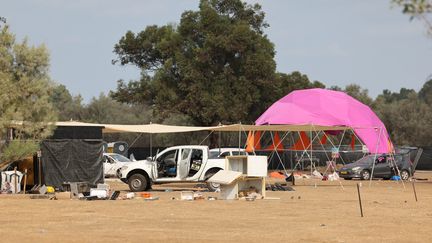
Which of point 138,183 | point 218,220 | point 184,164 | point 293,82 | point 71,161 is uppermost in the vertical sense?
point 293,82

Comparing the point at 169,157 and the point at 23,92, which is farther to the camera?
the point at 169,157

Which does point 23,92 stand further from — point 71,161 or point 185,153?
point 185,153

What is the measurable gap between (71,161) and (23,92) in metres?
5.97

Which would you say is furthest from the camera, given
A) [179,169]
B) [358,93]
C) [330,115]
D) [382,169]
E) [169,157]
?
[358,93]

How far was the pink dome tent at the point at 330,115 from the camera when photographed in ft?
129

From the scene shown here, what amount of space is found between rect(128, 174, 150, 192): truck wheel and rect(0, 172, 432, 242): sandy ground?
5327 millimetres

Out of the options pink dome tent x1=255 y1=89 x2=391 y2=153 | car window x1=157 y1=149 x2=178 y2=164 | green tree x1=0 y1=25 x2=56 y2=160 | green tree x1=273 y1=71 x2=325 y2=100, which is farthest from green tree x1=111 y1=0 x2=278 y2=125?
green tree x1=0 y1=25 x2=56 y2=160

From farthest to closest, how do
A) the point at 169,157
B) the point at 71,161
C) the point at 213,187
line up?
the point at 169,157
the point at 71,161
the point at 213,187

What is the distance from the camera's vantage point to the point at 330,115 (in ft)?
129

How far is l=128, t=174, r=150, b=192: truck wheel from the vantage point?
30.0 metres

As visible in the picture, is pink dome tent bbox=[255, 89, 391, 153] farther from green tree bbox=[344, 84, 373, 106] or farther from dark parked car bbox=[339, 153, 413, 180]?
green tree bbox=[344, 84, 373, 106]

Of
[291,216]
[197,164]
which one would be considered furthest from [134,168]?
[291,216]

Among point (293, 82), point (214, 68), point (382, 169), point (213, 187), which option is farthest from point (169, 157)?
point (293, 82)

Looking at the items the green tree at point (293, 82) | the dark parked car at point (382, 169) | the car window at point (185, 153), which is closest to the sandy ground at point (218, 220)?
the car window at point (185, 153)
